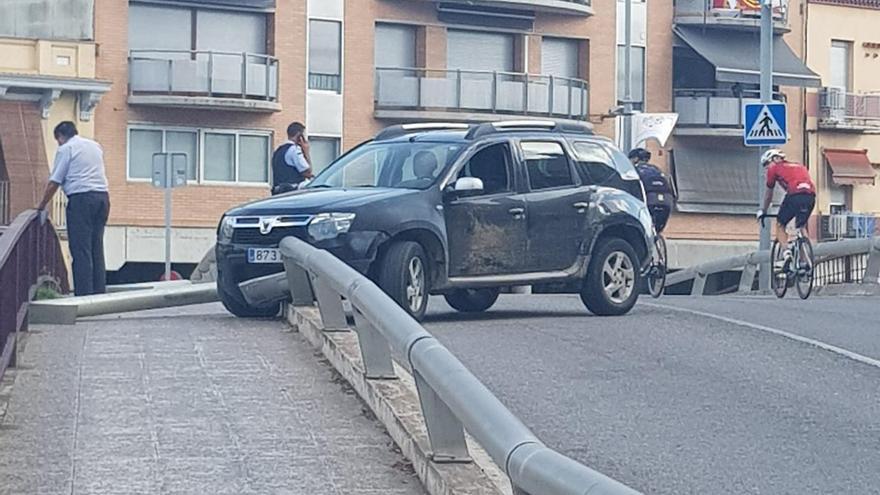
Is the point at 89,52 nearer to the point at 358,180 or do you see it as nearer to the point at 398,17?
the point at 398,17

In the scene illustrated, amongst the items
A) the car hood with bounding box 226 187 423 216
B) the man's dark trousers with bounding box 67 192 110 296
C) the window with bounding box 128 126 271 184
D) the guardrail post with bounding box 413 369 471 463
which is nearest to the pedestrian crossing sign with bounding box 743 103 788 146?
the car hood with bounding box 226 187 423 216

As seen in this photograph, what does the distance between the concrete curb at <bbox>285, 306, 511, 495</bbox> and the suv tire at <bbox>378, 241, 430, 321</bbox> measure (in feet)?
5.53

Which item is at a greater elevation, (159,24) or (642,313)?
(159,24)

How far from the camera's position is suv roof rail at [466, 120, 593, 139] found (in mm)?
15078

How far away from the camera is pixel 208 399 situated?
9406 mm

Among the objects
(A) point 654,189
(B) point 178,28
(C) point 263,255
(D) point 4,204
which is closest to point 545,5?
(B) point 178,28

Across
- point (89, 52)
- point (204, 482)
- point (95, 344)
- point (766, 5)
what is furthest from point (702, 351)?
point (89, 52)

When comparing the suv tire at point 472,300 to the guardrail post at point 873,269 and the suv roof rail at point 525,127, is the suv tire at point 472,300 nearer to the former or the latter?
the suv roof rail at point 525,127

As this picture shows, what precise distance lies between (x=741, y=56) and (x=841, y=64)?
4690mm

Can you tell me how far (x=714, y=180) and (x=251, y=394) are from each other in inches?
1633

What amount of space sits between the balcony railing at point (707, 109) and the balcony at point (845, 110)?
9.47 ft

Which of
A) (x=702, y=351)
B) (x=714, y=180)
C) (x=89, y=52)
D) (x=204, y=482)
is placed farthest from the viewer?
(x=714, y=180)

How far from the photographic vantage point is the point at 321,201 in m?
14.0

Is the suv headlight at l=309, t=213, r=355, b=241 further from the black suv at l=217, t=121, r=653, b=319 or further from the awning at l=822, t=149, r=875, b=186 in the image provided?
the awning at l=822, t=149, r=875, b=186
